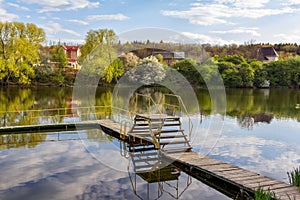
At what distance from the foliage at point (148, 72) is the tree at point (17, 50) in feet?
45.0

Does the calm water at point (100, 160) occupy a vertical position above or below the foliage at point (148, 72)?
below

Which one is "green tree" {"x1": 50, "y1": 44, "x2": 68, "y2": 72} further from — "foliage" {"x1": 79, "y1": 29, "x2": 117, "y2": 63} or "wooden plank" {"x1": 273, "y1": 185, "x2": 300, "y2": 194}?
"wooden plank" {"x1": 273, "y1": 185, "x2": 300, "y2": 194}

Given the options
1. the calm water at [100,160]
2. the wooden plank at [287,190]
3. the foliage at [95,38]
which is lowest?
the calm water at [100,160]

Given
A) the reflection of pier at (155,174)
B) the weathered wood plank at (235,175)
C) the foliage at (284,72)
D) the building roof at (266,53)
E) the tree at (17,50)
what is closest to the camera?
the weathered wood plank at (235,175)

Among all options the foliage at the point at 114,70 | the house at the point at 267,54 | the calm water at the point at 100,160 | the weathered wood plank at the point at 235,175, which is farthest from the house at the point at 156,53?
the house at the point at 267,54

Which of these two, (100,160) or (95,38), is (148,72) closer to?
(95,38)

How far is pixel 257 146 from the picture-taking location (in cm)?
1377

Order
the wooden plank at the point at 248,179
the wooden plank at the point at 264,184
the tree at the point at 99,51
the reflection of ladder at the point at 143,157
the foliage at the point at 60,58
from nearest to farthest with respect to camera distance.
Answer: the wooden plank at the point at 264,184, the wooden plank at the point at 248,179, the reflection of ladder at the point at 143,157, the tree at the point at 99,51, the foliage at the point at 60,58

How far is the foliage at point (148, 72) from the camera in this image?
38.6 meters

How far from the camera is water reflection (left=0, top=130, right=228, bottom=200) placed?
8148 mm

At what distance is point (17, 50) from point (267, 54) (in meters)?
60.1

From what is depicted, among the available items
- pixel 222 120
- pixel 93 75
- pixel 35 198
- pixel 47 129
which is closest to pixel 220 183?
pixel 35 198

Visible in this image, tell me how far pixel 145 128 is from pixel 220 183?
4.97 metres

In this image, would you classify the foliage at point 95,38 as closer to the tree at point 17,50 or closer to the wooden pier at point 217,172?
the tree at point 17,50
